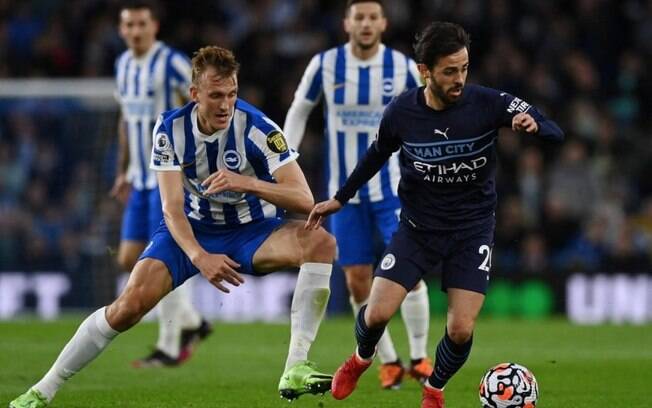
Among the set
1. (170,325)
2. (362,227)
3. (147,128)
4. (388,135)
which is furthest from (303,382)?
(147,128)

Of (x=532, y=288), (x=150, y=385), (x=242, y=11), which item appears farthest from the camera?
(x=242, y=11)

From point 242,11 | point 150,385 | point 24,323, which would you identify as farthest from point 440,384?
point 242,11

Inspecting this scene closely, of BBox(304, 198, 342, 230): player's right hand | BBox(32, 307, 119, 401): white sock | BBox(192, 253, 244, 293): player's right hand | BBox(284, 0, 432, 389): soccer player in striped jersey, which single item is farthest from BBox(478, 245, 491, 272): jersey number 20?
BBox(32, 307, 119, 401): white sock

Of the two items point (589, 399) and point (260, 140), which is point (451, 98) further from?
point (589, 399)

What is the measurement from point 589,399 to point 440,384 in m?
1.44

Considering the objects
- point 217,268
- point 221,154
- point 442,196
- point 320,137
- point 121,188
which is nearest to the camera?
point 217,268

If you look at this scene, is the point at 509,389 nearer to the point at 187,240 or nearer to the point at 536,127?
the point at 536,127

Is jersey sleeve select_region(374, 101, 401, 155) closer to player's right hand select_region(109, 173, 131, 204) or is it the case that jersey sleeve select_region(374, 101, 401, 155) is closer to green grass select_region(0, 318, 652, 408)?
green grass select_region(0, 318, 652, 408)

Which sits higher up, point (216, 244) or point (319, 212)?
point (319, 212)

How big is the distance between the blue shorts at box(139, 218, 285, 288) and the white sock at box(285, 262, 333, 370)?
0.29 m

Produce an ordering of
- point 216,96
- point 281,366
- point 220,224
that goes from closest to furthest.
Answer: point 216,96 < point 220,224 < point 281,366

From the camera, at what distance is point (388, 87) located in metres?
9.30

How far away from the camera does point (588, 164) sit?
16.9m

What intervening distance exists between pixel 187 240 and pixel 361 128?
2455 mm
